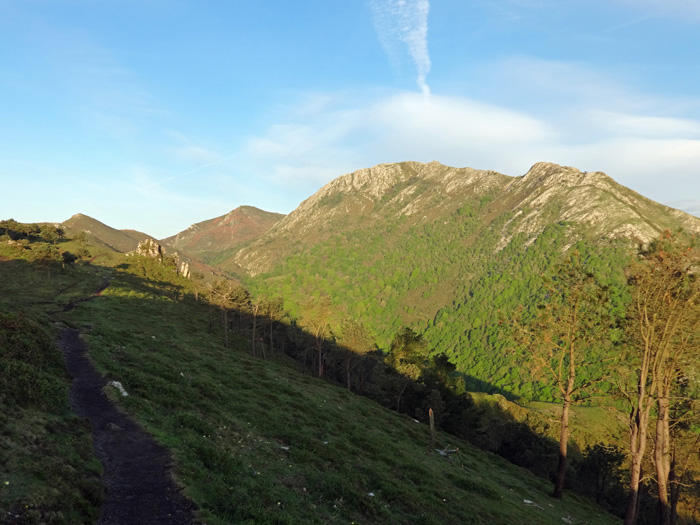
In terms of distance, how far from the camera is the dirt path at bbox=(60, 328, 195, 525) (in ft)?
37.8

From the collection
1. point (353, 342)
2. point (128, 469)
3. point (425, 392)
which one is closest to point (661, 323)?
point (128, 469)

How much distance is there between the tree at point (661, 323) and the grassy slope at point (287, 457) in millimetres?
9879

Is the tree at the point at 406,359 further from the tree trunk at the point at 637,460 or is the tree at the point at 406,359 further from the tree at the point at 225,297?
the tree trunk at the point at 637,460

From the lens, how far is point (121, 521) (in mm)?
11117

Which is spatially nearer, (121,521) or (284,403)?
(121,521)

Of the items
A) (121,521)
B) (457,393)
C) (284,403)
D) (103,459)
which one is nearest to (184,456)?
(103,459)

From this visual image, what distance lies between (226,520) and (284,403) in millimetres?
24702

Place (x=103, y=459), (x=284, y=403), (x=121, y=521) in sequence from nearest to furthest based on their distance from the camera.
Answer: (x=121, y=521), (x=103, y=459), (x=284, y=403)

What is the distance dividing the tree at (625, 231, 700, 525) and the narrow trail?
30.7 meters

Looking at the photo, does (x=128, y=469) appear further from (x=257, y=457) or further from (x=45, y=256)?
(x=45, y=256)

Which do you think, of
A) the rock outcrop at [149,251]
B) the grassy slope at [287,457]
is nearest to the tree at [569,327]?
the grassy slope at [287,457]

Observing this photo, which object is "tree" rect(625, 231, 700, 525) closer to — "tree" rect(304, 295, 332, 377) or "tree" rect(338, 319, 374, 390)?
"tree" rect(338, 319, 374, 390)

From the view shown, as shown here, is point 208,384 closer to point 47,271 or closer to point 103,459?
point 103,459

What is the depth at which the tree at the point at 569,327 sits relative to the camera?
3578 centimetres
